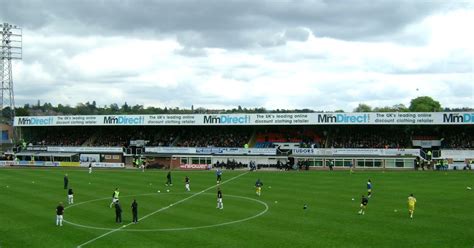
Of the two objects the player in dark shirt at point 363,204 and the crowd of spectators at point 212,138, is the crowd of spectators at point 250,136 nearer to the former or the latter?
the crowd of spectators at point 212,138

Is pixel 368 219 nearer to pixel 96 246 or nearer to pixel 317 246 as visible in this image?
pixel 317 246

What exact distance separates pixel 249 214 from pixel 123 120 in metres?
54.7

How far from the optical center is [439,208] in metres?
34.2

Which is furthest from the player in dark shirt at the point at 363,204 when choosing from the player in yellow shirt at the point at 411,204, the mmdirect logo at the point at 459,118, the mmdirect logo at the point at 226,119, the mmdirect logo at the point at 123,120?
the mmdirect logo at the point at 123,120

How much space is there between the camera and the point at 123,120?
83.6 m

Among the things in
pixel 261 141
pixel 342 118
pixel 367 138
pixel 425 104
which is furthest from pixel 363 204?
pixel 425 104

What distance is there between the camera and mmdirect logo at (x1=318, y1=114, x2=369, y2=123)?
71188mm

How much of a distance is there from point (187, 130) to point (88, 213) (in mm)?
51608

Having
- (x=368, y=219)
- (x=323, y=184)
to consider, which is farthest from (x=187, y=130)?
(x=368, y=219)

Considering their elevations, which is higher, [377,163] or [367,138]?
[367,138]

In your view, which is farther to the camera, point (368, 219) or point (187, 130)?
point (187, 130)

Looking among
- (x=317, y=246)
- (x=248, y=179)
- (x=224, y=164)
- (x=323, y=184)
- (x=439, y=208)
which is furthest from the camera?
(x=224, y=164)

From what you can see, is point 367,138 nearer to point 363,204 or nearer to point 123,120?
point 123,120

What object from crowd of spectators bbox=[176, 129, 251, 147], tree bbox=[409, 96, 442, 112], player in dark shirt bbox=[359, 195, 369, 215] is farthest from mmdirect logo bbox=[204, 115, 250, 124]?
tree bbox=[409, 96, 442, 112]
